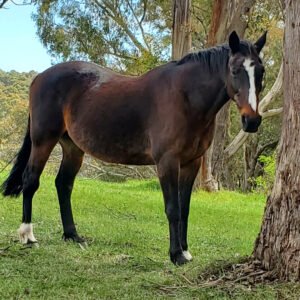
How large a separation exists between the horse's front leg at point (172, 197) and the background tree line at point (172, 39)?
9.62m

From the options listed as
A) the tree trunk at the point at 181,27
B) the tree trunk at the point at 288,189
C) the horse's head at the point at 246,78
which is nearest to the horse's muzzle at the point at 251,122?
the horse's head at the point at 246,78

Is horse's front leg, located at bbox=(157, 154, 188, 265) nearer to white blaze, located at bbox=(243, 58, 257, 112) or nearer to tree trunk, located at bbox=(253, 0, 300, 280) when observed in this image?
white blaze, located at bbox=(243, 58, 257, 112)

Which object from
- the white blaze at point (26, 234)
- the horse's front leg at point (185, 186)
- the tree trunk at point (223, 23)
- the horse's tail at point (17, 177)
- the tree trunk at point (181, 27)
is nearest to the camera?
the horse's front leg at point (185, 186)

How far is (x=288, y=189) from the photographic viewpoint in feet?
13.3

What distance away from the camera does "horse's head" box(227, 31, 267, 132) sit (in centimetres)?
463

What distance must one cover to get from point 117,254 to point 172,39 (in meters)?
10.1

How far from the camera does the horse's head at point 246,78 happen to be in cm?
463

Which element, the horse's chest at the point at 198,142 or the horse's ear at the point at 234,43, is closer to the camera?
the horse's ear at the point at 234,43

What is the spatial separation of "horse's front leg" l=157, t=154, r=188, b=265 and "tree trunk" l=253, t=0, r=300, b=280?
113 cm

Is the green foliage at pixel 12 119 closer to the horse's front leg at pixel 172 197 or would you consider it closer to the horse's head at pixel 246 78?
the horse's front leg at pixel 172 197

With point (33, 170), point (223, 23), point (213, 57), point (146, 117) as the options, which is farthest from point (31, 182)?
point (223, 23)

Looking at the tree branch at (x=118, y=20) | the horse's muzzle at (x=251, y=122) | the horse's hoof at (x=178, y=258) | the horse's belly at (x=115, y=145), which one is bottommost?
the horse's hoof at (x=178, y=258)

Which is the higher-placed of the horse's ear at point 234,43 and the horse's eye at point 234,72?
the horse's ear at point 234,43

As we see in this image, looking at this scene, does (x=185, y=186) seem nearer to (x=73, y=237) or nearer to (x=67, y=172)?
(x=73, y=237)
